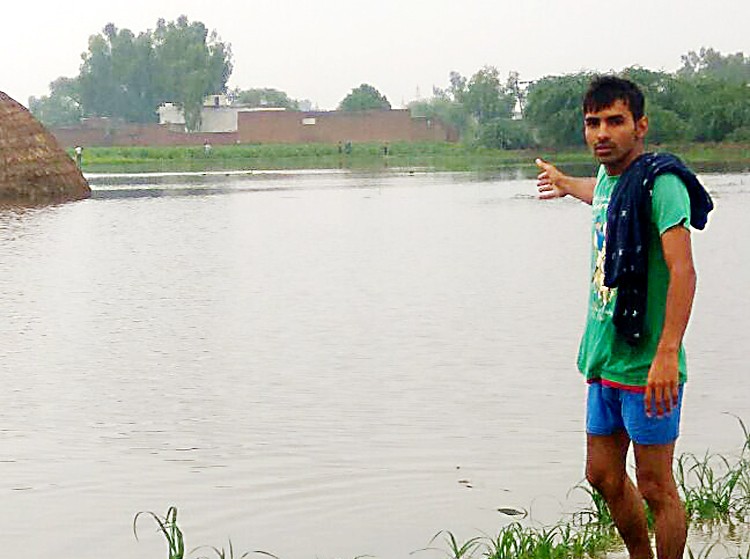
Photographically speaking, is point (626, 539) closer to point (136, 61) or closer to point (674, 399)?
point (674, 399)

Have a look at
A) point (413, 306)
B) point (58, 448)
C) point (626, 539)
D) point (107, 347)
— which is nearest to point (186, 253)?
point (413, 306)

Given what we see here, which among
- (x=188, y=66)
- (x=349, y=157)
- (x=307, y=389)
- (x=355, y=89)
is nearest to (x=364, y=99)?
(x=355, y=89)

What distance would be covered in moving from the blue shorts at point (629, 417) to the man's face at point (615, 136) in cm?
72

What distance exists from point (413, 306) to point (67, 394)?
15.8 feet

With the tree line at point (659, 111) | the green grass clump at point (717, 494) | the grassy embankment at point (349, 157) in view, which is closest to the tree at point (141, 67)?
the grassy embankment at point (349, 157)

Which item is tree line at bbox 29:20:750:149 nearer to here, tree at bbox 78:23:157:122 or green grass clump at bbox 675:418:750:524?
tree at bbox 78:23:157:122

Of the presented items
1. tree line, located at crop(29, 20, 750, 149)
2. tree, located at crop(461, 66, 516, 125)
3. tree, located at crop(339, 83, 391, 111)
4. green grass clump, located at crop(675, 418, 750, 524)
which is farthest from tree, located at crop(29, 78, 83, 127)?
green grass clump, located at crop(675, 418, 750, 524)

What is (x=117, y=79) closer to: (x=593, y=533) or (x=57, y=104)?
(x=57, y=104)

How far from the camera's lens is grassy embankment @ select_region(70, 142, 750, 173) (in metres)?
62.2

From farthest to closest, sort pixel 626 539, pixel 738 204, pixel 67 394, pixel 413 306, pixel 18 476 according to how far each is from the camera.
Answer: pixel 738 204 → pixel 413 306 → pixel 67 394 → pixel 18 476 → pixel 626 539

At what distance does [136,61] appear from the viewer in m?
131

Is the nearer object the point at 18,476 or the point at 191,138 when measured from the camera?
the point at 18,476

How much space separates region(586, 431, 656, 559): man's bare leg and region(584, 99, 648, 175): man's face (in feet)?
2.90

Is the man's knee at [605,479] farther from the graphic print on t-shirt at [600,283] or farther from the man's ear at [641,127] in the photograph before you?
the man's ear at [641,127]
